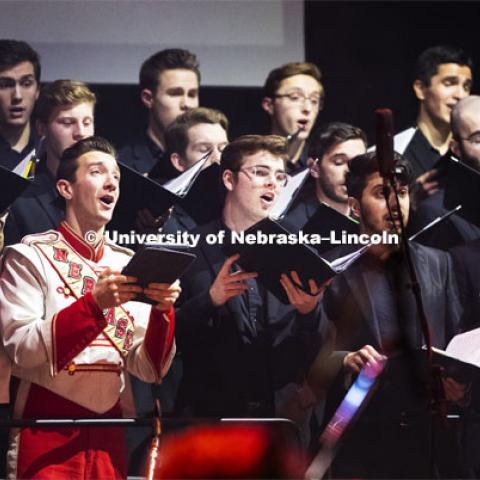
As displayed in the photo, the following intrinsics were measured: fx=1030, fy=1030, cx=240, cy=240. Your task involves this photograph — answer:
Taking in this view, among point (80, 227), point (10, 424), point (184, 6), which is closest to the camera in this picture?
point (10, 424)

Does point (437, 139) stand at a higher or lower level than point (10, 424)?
higher

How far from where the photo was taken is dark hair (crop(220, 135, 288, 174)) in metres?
4.92

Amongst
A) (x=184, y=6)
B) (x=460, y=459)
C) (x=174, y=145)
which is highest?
(x=184, y=6)

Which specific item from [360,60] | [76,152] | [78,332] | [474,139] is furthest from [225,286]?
[474,139]

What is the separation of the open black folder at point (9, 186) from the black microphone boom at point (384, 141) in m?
1.85

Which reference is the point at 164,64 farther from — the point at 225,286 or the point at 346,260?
the point at 346,260

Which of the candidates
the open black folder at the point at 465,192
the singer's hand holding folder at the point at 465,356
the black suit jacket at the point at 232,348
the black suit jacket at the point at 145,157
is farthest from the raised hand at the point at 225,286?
the open black folder at the point at 465,192

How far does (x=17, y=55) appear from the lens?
4875mm

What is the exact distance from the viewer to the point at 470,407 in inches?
190

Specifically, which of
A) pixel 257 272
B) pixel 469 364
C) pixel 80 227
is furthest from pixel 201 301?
pixel 469 364

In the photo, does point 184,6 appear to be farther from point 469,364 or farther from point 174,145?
point 469,364

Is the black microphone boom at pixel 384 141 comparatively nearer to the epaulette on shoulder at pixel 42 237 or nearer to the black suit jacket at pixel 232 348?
the black suit jacket at pixel 232 348

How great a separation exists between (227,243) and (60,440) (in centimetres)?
121

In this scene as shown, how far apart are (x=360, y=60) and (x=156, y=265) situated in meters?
1.60
